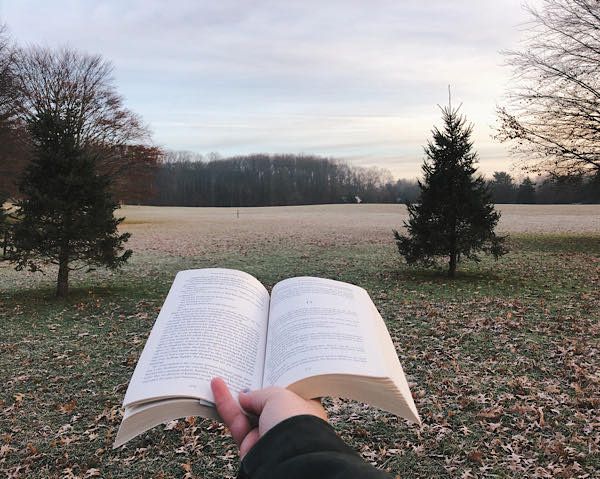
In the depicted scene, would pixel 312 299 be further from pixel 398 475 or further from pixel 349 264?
pixel 349 264

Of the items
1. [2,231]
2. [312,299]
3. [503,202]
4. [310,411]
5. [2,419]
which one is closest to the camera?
[310,411]

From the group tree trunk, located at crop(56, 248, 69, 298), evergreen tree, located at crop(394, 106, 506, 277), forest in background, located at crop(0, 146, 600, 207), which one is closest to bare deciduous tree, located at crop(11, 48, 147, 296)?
tree trunk, located at crop(56, 248, 69, 298)

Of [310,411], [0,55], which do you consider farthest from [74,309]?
[0,55]

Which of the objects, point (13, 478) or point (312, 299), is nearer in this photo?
point (312, 299)

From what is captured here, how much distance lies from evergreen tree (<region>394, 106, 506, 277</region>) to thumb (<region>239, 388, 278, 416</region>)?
37.8 ft

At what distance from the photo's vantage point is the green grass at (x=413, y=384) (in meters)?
4.07

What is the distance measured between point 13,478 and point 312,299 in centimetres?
354

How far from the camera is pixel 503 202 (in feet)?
189

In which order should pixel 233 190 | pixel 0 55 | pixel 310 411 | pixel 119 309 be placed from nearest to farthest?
pixel 310 411
pixel 119 309
pixel 0 55
pixel 233 190

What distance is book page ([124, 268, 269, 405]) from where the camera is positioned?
4.77ft

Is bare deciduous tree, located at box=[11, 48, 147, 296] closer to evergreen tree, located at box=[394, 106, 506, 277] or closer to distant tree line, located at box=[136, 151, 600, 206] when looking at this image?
evergreen tree, located at box=[394, 106, 506, 277]

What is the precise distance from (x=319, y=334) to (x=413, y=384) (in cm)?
433

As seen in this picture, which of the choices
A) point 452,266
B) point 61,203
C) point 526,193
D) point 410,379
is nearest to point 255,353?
point 410,379

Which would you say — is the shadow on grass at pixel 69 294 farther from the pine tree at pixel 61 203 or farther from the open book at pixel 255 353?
the open book at pixel 255 353
